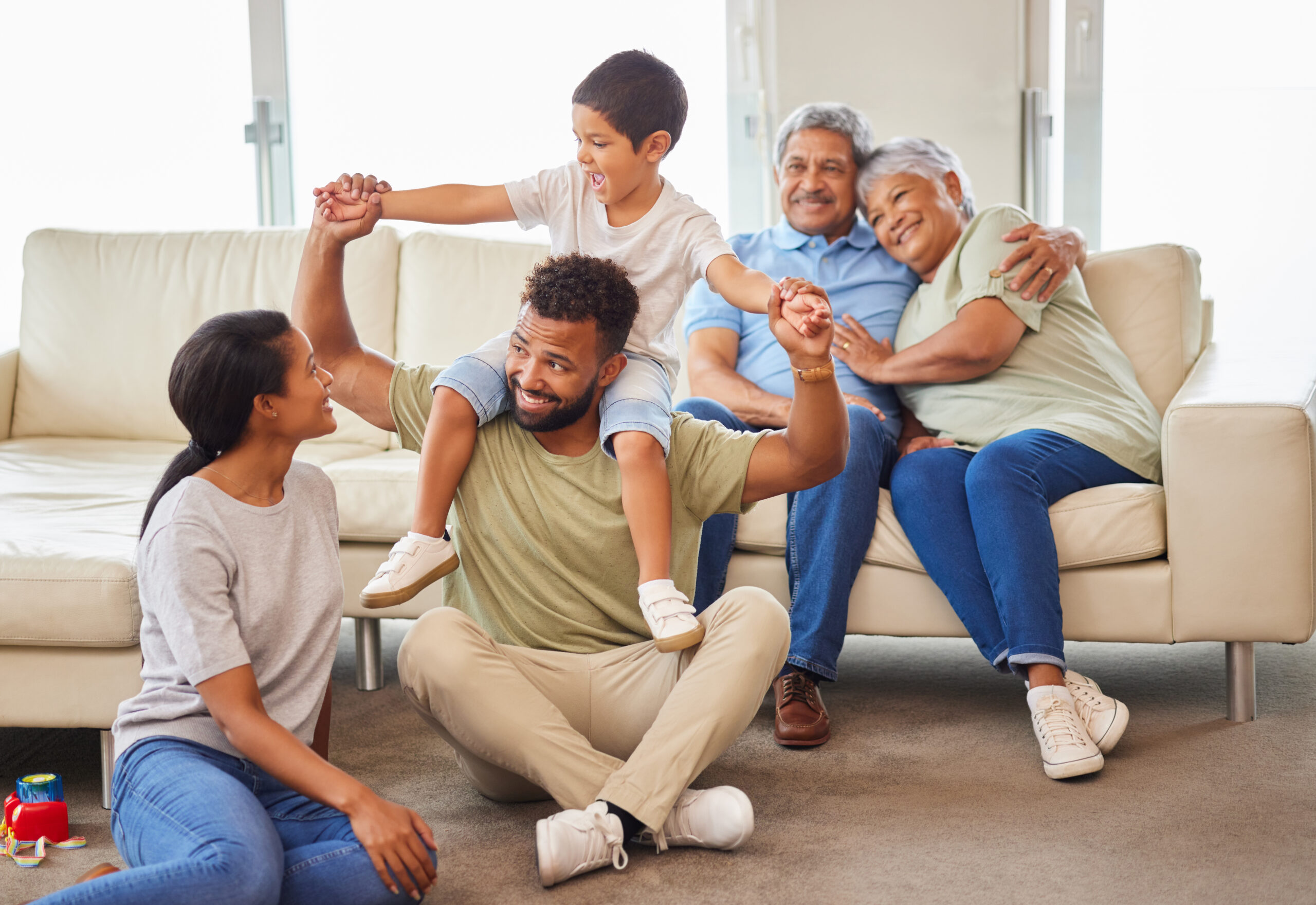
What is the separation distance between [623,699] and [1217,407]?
1157 millimetres

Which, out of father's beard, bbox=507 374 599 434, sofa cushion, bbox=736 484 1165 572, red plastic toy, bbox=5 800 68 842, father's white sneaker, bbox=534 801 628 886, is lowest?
red plastic toy, bbox=5 800 68 842

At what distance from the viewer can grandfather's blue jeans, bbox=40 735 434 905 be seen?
1.29 m

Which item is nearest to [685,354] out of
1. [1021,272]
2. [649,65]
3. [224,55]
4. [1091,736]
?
[1021,272]

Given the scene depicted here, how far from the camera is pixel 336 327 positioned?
6.35 ft

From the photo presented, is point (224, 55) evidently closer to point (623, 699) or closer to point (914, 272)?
point (914, 272)

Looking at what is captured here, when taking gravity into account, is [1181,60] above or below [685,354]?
above

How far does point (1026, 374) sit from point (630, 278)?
0.93 m

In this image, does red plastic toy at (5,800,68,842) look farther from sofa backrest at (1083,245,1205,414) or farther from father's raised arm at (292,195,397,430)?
sofa backrest at (1083,245,1205,414)

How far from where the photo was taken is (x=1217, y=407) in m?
2.10

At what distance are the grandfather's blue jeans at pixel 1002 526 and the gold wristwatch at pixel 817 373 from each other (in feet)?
1.99

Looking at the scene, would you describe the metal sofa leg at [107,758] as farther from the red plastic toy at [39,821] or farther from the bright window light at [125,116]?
the bright window light at [125,116]

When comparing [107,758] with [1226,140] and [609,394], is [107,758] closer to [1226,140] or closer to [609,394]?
[609,394]

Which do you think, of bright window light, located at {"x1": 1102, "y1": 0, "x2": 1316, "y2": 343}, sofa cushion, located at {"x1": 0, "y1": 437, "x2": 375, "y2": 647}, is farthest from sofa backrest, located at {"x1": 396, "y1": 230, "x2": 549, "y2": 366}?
bright window light, located at {"x1": 1102, "y1": 0, "x2": 1316, "y2": 343}

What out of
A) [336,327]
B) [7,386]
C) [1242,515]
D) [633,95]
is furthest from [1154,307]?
[7,386]
